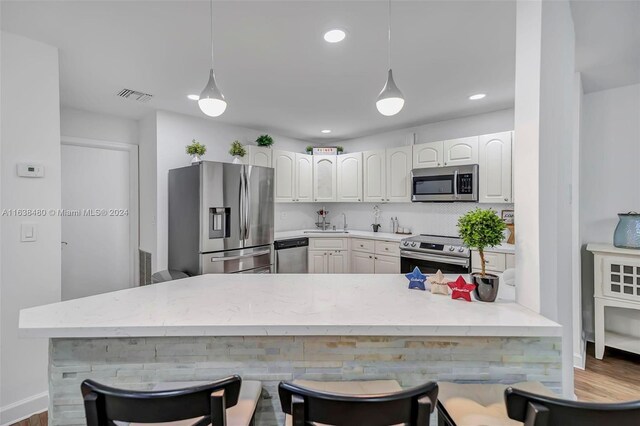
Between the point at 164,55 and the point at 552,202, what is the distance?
265cm

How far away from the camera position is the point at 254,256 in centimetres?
359

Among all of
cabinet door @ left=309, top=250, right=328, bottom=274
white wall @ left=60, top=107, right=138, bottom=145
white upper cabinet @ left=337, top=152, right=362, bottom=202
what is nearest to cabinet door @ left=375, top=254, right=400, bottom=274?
cabinet door @ left=309, top=250, right=328, bottom=274

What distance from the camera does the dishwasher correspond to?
4.09 meters

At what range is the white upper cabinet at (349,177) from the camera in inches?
184

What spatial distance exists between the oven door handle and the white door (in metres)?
3.48

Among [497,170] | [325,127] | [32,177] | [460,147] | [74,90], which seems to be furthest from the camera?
[325,127]

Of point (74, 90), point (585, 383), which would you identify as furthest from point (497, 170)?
point (74, 90)

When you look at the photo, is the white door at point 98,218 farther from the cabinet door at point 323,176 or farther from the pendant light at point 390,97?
the pendant light at point 390,97

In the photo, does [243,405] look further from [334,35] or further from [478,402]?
[334,35]

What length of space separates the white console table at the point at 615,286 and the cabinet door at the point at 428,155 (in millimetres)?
1749

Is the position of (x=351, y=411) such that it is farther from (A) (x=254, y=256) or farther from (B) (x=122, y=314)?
(A) (x=254, y=256)

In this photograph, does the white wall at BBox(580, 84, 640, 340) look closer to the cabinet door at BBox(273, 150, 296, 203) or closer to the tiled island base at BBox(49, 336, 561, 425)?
the tiled island base at BBox(49, 336, 561, 425)

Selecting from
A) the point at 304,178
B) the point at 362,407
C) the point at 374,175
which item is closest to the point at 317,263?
the point at 304,178

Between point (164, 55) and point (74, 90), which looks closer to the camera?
point (164, 55)
